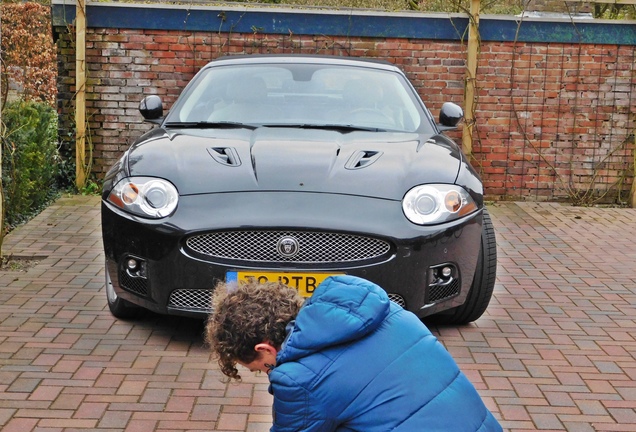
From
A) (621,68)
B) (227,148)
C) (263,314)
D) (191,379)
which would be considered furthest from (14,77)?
(263,314)

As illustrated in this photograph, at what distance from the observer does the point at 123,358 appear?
16.3ft

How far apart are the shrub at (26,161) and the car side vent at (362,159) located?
10.9ft

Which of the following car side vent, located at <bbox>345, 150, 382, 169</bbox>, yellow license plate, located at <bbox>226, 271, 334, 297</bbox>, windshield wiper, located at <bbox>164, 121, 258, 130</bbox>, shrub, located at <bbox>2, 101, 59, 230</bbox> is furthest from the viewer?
shrub, located at <bbox>2, 101, 59, 230</bbox>

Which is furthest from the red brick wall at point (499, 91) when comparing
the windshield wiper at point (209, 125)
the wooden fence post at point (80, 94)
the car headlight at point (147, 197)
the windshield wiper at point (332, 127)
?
the car headlight at point (147, 197)

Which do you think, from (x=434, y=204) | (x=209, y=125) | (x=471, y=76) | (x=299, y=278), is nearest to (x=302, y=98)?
(x=209, y=125)

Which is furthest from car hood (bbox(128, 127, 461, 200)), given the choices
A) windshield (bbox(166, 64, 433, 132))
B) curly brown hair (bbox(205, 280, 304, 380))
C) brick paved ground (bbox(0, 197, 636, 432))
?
curly brown hair (bbox(205, 280, 304, 380))

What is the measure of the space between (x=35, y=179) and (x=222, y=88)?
3.38 m

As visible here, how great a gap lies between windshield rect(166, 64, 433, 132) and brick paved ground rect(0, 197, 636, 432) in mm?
1306

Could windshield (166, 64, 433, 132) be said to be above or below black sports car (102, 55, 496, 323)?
above

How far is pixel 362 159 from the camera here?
5.21 meters

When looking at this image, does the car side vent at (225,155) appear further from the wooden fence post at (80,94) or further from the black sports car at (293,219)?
the wooden fence post at (80,94)

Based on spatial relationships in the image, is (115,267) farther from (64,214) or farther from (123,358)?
(64,214)

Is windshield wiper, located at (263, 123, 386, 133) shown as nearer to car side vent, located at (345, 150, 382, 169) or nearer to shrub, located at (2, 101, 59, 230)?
car side vent, located at (345, 150, 382, 169)

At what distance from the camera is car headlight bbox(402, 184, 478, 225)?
495cm
